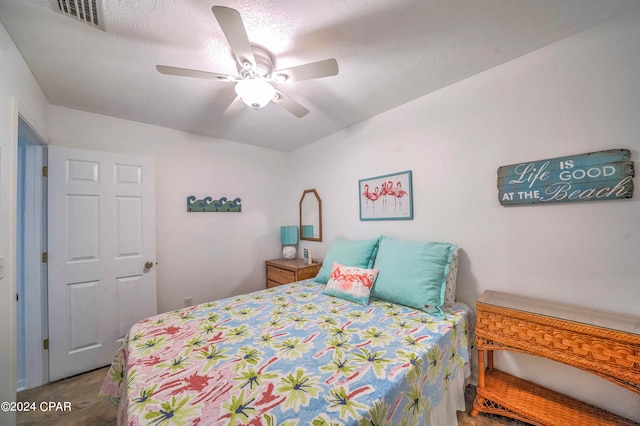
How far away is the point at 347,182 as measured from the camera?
8.87 ft

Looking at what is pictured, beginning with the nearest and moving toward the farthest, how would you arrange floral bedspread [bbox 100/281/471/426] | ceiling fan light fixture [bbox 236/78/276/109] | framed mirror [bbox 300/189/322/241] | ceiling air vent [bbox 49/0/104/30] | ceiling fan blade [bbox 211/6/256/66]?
floral bedspread [bbox 100/281/471/426], ceiling fan blade [bbox 211/6/256/66], ceiling air vent [bbox 49/0/104/30], ceiling fan light fixture [bbox 236/78/276/109], framed mirror [bbox 300/189/322/241]

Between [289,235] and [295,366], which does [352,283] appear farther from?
[289,235]

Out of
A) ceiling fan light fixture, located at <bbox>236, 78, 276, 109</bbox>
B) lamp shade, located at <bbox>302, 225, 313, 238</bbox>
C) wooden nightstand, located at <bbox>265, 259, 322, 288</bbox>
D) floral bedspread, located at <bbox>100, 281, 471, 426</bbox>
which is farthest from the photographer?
lamp shade, located at <bbox>302, 225, 313, 238</bbox>

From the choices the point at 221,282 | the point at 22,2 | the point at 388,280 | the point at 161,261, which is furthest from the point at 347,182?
the point at 22,2

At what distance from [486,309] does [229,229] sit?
107 inches

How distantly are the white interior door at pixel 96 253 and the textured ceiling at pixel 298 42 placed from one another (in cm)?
61

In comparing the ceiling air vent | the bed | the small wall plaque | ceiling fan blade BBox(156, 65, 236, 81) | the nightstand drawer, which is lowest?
the nightstand drawer

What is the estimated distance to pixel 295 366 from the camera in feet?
3.47

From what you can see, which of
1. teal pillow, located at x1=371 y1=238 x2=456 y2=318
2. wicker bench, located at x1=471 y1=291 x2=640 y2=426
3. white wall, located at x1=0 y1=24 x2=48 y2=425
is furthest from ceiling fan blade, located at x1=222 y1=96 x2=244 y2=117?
wicker bench, located at x1=471 y1=291 x2=640 y2=426

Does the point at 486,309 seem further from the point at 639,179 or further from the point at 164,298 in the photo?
the point at 164,298

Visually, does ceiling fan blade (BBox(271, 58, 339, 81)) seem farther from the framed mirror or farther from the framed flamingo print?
the framed mirror

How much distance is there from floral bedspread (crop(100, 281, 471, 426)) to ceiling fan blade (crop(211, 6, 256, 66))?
1483mm

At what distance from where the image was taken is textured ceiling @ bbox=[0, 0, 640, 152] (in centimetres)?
119

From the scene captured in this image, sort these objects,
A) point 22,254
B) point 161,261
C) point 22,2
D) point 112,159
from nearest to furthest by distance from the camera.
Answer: point 22,2 < point 22,254 < point 112,159 < point 161,261
